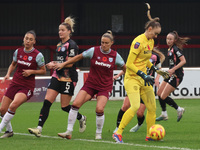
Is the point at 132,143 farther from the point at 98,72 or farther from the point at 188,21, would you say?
the point at 188,21

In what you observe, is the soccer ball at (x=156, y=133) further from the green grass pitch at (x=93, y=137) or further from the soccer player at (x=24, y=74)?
the soccer player at (x=24, y=74)

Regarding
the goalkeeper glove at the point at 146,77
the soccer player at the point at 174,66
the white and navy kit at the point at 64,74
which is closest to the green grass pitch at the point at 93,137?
the soccer player at the point at 174,66

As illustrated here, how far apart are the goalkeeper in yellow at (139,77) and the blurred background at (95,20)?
2558 cm

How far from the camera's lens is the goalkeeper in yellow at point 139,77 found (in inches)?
328

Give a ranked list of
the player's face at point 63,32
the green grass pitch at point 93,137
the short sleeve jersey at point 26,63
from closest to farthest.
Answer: the green grass pitch at point 93,137, the short sleeve jersey at point 26,63, the player's face at point 63,32

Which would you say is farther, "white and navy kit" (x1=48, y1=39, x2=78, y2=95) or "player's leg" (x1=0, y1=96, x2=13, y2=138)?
"white and navy kit" (x1=48, y1=39, x2=78, y2=95)

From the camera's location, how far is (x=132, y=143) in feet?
27.5

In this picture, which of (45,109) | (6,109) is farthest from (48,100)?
(6,109)

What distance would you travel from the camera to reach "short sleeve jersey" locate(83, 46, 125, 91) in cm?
879

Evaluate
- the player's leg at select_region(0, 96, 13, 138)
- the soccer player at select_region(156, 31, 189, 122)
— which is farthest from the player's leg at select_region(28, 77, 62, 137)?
the soccer player at select_region(156, 31, 189, 122)

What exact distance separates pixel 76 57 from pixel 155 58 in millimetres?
2781

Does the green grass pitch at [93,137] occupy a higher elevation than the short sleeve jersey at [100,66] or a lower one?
lower

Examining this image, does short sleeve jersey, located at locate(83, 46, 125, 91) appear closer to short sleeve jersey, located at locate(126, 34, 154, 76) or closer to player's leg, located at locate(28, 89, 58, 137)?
short sleeve jersey, located at locate(126, 34, 154, 76)

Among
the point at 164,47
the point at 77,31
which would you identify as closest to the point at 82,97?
the point at 164,47
